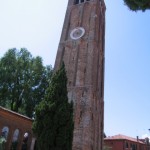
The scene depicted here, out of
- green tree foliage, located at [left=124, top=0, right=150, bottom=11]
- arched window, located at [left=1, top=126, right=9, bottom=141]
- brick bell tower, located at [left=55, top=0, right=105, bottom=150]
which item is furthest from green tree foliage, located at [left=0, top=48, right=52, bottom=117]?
green tree foliage, located at [left=124, top=0, right=150, bottom=11]

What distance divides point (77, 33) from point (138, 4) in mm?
18425

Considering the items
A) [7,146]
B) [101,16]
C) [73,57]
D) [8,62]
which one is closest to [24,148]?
[7,146]

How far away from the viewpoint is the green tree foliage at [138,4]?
8.28 meters

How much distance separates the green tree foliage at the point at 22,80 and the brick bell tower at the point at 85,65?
5.51 meters

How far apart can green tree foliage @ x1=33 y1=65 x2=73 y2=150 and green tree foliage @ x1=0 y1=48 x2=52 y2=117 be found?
12.4 meters

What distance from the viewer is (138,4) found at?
27.6 ft

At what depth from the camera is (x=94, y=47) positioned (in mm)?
24828

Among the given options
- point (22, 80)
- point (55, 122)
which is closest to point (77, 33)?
point (22, 80)

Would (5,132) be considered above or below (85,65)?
below

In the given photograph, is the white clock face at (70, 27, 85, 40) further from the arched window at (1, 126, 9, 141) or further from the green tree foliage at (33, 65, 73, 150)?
the arched window at (1, 126, 9, 141)

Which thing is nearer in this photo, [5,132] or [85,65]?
[5,132]

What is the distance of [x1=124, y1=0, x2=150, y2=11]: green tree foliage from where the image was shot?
8284mm

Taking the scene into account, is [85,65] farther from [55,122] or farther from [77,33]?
[55,122]

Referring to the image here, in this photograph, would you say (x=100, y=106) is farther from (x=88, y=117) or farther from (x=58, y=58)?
(x=58, y=58)
